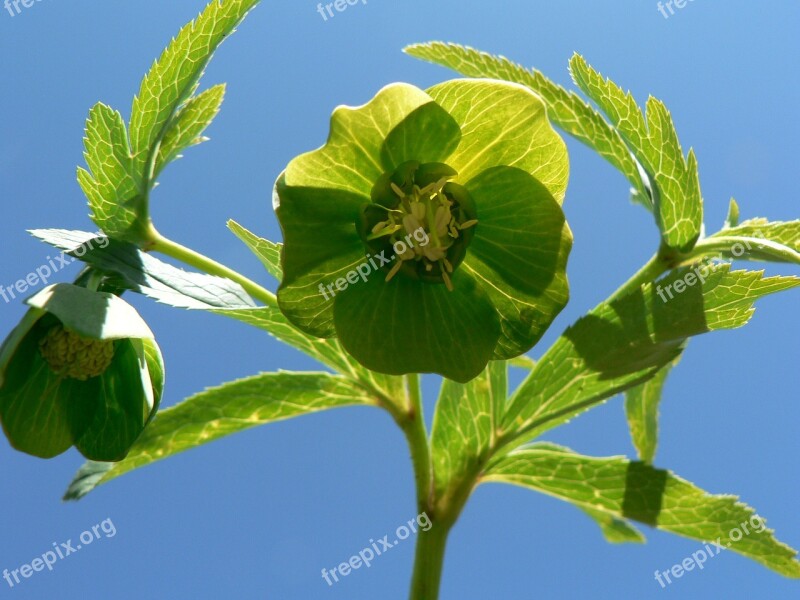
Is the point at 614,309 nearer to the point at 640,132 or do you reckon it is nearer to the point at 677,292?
the point at 677,292

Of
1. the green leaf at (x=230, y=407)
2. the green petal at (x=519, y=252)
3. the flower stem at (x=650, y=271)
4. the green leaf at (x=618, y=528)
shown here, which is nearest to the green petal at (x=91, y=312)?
the green leaf at (x=230, y=407)

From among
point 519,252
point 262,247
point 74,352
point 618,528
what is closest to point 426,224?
point 519,252

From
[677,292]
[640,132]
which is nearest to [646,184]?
[640,132]

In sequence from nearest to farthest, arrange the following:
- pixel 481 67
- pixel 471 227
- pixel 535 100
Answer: pixel 535 100 < pixel 471 227 < pixel 481 67

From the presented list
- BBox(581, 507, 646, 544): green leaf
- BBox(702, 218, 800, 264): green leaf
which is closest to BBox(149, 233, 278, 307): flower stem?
BBox(702, 218, 800, 264): green leaf

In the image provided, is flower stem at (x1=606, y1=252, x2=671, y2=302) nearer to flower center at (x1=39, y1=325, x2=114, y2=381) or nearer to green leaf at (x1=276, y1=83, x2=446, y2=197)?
green leaf at (x1=276, y1=83, x2=446, y2=197)

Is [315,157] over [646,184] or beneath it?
over

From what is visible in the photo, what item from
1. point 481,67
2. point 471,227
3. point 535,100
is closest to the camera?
point 535,100

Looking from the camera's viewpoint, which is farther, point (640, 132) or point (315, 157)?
point (640, 132)
